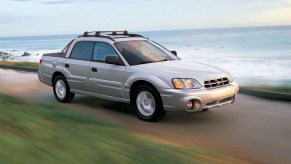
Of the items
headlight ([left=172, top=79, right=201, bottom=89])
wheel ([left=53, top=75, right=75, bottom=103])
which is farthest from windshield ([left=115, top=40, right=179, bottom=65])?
wheel ([left=53, top=75, right=75, bottom=103])

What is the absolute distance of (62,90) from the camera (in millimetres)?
11602

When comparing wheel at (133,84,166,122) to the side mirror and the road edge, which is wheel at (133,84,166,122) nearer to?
the side mirror

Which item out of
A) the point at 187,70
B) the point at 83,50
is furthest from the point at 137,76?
the point at 83,50

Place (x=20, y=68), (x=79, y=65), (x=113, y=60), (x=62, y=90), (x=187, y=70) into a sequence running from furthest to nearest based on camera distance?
(x=20, y=68), (x=62, y=90), (x=79, y=65), (x=113, y=60), (x=187, y=70)

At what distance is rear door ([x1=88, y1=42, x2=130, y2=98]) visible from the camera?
32.0ft

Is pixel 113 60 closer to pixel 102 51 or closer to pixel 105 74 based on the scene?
pixel 105 74

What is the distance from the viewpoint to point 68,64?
11266mm

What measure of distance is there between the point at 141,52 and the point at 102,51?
90 cm

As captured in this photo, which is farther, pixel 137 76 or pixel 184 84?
pixel 137 76

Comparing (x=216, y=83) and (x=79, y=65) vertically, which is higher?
(x=79, y=65)

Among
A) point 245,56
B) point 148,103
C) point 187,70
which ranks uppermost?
Answer: point 187,70

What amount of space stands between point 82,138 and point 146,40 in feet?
20.2

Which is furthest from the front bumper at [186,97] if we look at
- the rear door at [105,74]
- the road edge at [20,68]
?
the road edge at [20,68]

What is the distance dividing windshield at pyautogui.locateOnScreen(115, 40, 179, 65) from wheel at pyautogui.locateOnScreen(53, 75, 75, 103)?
193cm
